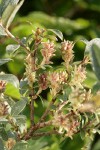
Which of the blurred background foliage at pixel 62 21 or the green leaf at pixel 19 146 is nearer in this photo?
the green leaf at pixel 19 146

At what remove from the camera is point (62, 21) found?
2164 millimetres

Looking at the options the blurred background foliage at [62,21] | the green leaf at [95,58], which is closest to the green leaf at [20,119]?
the green leaf at [95,58]

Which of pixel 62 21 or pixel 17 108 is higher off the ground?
pixel 17 108

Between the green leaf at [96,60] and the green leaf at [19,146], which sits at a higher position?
the green leaf at [96,60]

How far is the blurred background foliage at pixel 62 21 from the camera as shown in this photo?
188cm

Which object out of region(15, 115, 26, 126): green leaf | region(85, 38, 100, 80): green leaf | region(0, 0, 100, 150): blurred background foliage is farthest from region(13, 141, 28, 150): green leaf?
region(0, 0, 100, 150): blurred background foliage

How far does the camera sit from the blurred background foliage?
1.88m

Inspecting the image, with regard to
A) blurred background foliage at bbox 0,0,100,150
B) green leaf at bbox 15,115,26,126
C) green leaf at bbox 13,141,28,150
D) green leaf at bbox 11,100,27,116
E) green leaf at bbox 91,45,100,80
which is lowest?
blurred background foliage at bbox 0,0,100,150

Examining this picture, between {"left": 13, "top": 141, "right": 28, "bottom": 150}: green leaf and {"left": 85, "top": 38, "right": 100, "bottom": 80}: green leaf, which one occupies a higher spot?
{"left": 85, "top": 38, "right": 100, "bottom": 80}: green leaf

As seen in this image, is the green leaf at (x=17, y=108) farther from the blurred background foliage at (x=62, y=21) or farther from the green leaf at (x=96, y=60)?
the blurred background foliage at (x=62, y=21)

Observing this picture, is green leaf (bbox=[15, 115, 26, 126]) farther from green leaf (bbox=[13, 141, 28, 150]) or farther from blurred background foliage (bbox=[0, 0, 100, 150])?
blurred background foliage (bbox=[0, 0, 100, 150])

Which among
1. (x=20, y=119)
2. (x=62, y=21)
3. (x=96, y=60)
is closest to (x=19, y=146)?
(x=20, y=119)

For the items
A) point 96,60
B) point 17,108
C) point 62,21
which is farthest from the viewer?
point 62,21

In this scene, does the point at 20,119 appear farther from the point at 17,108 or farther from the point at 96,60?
the point at 96,60
